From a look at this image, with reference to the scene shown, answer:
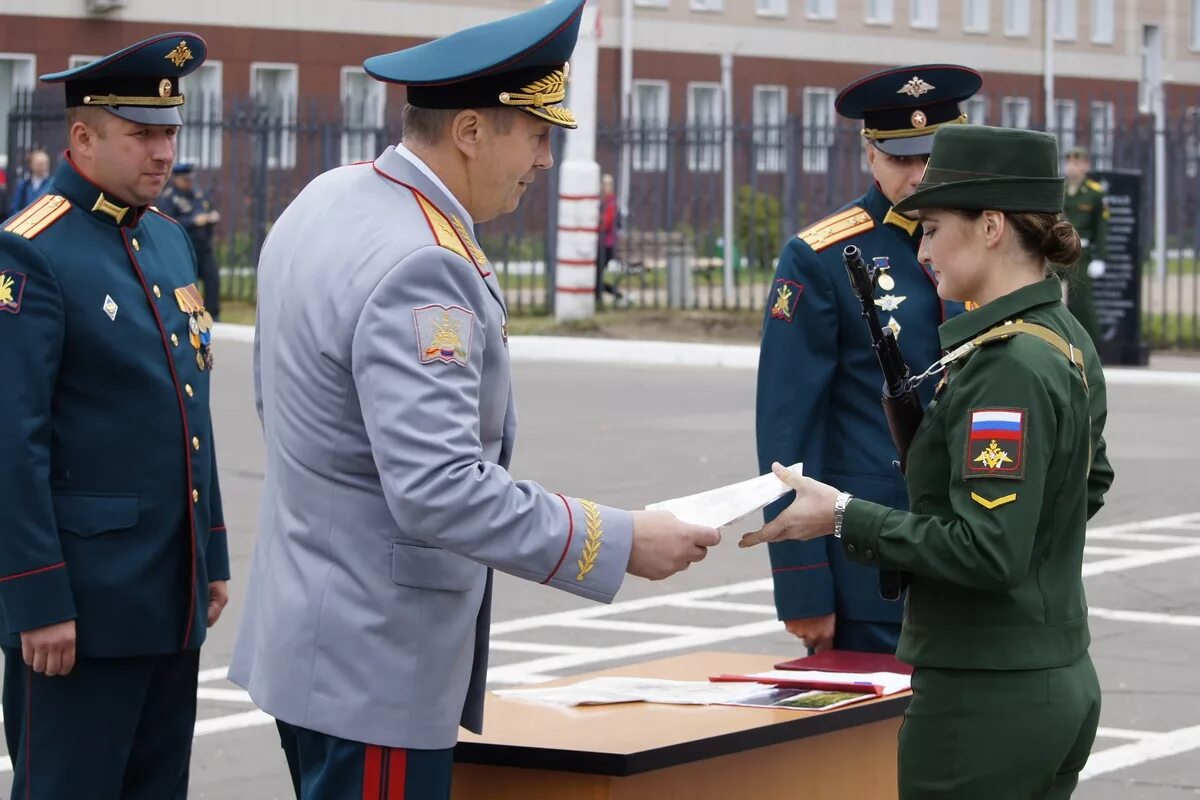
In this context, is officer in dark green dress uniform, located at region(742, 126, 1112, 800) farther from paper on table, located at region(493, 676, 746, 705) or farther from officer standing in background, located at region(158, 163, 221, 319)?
officer standing in background, located at region(158, 163, 221, 319)

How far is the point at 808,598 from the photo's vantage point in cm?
477

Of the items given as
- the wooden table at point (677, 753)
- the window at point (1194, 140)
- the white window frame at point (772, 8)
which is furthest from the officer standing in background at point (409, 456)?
the white window frame at point (772, 8)

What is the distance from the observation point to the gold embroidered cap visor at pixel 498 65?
3364 millimetres

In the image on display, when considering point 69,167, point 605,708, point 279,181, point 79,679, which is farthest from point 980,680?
point 279,181

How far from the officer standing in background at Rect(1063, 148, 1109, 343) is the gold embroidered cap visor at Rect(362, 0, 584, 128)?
1558 cm

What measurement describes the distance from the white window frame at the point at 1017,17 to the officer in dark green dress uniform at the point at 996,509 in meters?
52.6

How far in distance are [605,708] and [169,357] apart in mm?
1260

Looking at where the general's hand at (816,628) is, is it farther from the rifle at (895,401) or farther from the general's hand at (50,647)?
the general's hand at (50,647)

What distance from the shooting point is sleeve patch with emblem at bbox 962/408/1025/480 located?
10.8 ft

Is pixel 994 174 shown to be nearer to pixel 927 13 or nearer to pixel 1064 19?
pixel 927 13

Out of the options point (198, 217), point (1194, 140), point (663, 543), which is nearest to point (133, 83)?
point (663, 543)

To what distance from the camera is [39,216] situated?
438 cm

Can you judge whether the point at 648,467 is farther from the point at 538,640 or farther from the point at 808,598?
the point at 808,598

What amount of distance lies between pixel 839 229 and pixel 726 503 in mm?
1440
